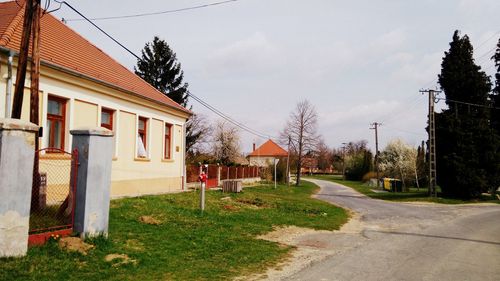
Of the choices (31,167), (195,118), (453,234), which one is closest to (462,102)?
(453,234)

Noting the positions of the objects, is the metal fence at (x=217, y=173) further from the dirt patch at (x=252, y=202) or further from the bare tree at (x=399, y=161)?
the bare tree at (x=399, y=161)

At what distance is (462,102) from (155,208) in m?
29.7

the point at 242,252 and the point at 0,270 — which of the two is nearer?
the point at 0,270

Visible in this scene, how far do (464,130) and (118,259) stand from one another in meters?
32.7

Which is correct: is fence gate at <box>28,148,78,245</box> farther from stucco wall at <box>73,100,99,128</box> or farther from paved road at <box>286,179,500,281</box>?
stucco wall at <box>73,100,99,128</box>

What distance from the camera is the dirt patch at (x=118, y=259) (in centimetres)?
769

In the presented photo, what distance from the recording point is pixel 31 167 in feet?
24.3

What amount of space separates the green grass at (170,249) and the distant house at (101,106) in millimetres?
3893

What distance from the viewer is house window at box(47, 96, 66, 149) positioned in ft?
48.4

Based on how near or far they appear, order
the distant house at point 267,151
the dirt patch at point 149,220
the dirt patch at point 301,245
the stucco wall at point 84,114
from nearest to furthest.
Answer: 1. the dirt patch at point 301,245
2. the dirt patch at point 149,220
3. the stucco wall at point 84,114
4. the distant house at point 267,151

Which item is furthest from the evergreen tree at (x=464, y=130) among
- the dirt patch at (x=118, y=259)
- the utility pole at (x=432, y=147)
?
the dirt patch at (x=118, y=259)

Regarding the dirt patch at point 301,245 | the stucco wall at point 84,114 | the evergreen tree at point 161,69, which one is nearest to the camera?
the dirt patch at point 301,245

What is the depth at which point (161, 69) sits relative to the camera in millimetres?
46812

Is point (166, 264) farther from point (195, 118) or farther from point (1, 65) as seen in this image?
point (195, 118)
